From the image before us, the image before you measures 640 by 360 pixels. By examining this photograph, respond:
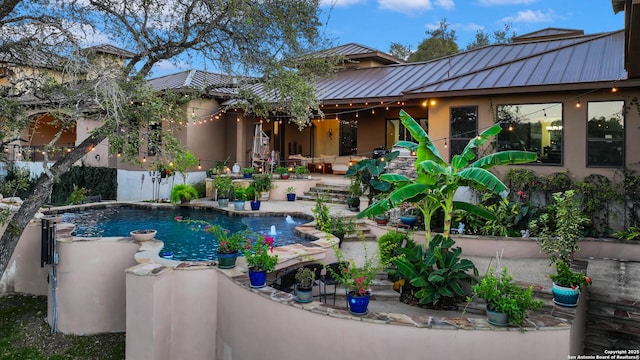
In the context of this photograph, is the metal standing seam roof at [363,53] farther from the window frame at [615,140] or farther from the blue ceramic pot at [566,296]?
the blue ceramic pot at [566,296]

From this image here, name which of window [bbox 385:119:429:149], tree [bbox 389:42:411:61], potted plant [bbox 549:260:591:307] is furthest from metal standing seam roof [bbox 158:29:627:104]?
tree [bbox 389:42:411:61]

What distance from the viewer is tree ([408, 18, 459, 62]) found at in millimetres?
34312

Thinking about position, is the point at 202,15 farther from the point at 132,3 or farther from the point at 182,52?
the point at 132,3

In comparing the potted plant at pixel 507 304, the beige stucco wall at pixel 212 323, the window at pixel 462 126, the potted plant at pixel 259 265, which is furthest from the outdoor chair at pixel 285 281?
the window at pixel 462 126

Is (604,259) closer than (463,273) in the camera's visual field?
No

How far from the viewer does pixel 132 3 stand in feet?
33.3

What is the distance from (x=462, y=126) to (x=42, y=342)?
38.1ft

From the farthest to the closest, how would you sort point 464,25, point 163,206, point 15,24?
1. point 464,25
2. point 163,206
3. point 15,24

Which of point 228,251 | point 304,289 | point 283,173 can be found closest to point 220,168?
point 283,173

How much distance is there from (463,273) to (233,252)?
3902 millimetres

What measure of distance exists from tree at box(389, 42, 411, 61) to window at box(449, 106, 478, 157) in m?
28.8

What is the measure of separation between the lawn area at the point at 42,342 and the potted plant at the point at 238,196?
6.12m

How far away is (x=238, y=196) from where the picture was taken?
15.2 m

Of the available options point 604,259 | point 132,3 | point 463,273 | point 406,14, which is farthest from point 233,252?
point 406,14
